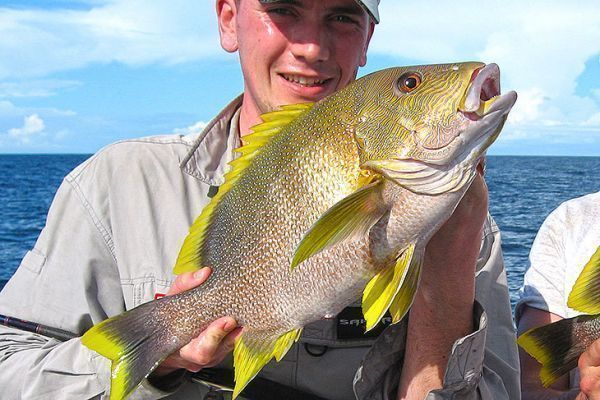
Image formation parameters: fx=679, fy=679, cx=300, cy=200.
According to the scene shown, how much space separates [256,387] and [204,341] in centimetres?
56

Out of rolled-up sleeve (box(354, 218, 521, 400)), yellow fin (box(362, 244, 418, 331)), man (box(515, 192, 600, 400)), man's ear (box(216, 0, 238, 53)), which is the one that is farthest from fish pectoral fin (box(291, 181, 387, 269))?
man (box(515, 192, 600, 400))

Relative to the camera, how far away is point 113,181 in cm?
293

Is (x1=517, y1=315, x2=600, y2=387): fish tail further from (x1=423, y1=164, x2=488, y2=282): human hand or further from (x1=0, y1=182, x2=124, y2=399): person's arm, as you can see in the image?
(x1=0, y1=182, x2=124, y2=399): person's arm

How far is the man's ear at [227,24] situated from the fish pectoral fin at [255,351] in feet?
4.65

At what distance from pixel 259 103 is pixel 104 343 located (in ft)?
3.87

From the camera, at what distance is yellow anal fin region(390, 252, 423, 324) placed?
197 centimetres

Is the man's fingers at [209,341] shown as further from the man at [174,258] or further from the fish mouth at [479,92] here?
the fish mouth at [479,92]

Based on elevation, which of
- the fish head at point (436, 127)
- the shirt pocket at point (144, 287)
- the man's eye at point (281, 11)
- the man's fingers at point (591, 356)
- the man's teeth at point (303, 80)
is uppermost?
the man's eye at point (281, 11)

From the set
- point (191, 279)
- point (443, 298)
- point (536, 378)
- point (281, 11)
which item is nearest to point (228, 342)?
point (191, 279)

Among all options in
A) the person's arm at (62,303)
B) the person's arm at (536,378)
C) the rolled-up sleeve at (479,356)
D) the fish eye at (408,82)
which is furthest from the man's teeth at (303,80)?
the person's arm at (536,378)

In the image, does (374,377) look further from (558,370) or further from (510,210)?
(510,210)

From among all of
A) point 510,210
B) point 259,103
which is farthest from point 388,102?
point 510,210

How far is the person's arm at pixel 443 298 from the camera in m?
2.16

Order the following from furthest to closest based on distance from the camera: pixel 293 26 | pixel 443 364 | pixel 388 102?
pixel 293 26
pixel 443 364
pixel 388 102
